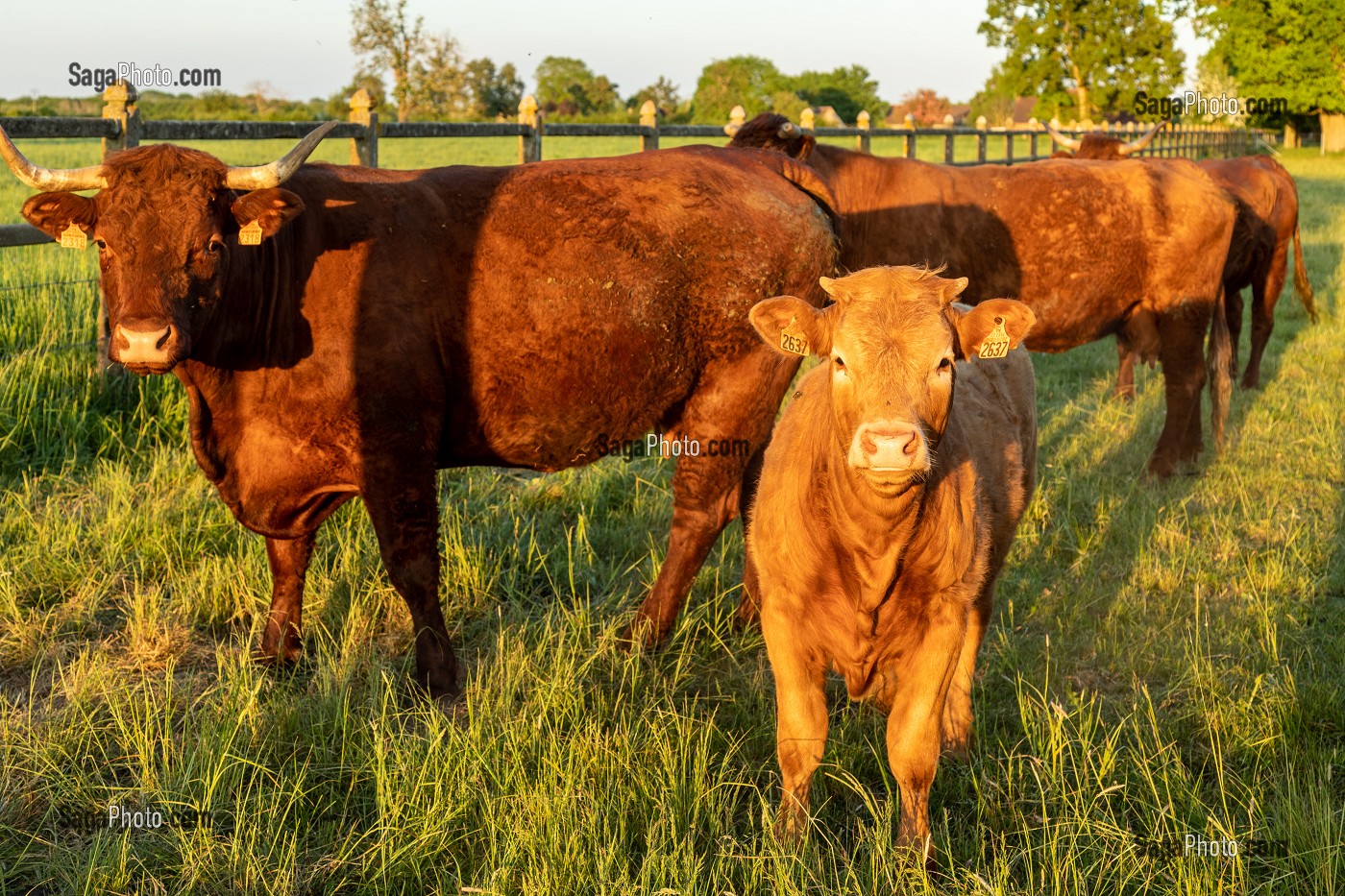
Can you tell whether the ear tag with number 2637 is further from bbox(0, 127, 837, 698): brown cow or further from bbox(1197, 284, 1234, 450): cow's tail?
bbox(1197, 284, 1234, 450): cow's tail

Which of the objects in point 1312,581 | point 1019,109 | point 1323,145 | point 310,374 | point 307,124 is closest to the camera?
point 310,374

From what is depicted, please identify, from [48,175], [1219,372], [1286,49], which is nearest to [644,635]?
[48,175]

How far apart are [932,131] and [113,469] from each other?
15338mm

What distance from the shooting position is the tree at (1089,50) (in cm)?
5353

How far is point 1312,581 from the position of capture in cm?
507

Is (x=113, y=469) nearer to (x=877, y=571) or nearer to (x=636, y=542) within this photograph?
(x=636, y=542)

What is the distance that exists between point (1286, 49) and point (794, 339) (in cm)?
4893

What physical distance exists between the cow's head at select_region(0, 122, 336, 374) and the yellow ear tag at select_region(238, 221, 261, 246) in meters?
0.02

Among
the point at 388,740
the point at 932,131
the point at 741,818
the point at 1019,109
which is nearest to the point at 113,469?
the point at 388,740

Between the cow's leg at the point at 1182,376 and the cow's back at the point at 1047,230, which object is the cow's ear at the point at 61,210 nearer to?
the cow's back at the point at 1047,230

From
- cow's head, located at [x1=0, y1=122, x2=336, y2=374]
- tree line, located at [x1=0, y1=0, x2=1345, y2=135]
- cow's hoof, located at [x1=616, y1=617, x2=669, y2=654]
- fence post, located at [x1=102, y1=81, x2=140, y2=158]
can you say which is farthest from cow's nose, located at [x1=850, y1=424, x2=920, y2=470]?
tree line, located at [x1=0, y1=0, x2=1345, y2=135]

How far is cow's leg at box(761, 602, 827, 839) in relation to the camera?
329 cm

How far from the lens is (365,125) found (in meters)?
8.12

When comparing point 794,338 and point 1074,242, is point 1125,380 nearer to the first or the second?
point 1074,242
